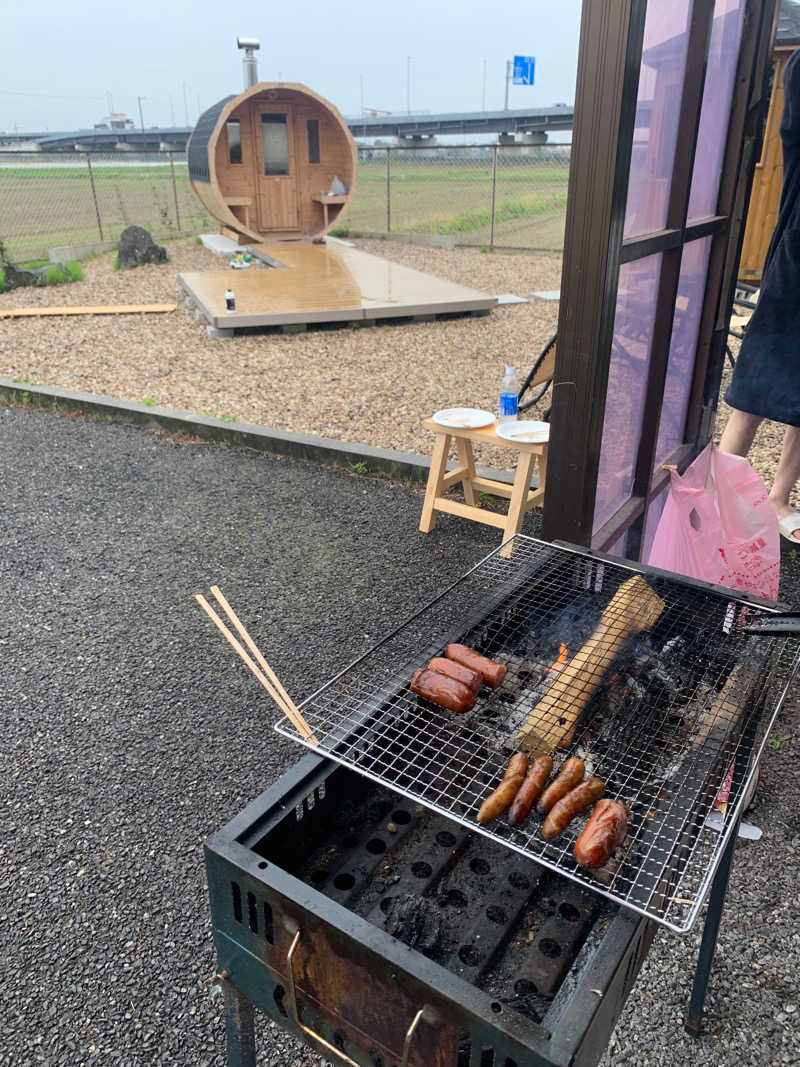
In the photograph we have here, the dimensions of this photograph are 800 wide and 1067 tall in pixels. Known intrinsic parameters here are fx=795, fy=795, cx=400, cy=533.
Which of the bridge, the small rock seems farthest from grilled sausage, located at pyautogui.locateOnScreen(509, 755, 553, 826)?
the bridge

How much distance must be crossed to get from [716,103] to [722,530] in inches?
71.9

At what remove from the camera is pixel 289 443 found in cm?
584

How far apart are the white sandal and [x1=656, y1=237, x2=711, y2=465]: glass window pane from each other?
78 cm

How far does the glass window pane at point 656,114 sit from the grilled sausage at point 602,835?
2030mm

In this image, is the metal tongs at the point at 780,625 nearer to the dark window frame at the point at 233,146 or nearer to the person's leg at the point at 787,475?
the person's leg at the point at 787,475

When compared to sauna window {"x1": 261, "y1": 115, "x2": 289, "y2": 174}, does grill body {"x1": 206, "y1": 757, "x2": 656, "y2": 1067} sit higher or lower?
lower

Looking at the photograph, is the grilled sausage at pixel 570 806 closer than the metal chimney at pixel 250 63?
Yes

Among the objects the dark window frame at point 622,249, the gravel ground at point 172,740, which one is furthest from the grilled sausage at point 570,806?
the dark window frame at point 622,249

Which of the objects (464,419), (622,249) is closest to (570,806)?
(622,249)

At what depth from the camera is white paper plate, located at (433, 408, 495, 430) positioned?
14.5ft

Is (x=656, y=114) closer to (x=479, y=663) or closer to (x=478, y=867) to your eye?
(x=479, y=663)

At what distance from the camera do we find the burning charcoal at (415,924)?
1521 millimetres

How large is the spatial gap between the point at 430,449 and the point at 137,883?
3992mm

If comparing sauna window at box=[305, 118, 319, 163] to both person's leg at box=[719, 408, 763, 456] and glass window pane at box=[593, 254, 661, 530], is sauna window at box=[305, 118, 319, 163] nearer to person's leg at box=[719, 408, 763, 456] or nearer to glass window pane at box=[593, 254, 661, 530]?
person's leg at box=[719, 408, 763, 456]
